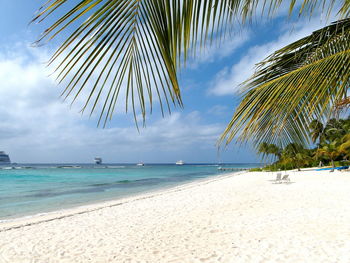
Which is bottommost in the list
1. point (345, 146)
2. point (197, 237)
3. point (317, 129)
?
point (197, 237)

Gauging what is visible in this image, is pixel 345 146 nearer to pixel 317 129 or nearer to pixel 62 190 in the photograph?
pixel 317 129

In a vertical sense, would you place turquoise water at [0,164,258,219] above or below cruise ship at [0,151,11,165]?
below

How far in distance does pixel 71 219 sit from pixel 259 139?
9.13 meters

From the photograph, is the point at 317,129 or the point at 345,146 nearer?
the point at 317,129

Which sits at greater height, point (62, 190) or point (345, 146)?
point (345, 146)

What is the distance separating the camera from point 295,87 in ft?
3.92

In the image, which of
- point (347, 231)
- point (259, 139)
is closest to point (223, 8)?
point (259, 139)

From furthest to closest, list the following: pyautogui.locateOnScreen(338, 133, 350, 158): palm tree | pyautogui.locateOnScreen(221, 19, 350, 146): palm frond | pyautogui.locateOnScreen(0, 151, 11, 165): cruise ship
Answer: pyautogui.locateOnScreen(0, 151, 11, 165): cruise ship
pyautogui.locateOnScreen(338, 133, 350, 158): palm tree
pyautogui.locateOnScreen(221, 19, 350, 146): palm frond

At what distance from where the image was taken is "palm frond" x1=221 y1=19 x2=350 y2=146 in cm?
116

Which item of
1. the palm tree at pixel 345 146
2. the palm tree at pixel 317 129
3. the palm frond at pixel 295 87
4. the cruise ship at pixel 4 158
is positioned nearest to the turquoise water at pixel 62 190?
the palm frond at pixel 295 87

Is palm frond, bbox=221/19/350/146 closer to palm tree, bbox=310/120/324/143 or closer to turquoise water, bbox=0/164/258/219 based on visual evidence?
palm tree, bbox=310/120/324/143

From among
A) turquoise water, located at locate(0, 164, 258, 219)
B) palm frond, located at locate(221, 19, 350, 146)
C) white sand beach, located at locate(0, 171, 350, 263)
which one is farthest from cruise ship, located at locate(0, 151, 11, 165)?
palm frond, located at locate(221, 19, 350, 146)

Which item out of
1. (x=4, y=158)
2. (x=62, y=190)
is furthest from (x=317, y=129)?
(x=4, y=158)

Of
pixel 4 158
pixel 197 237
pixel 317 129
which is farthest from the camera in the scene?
pixel 4 158
